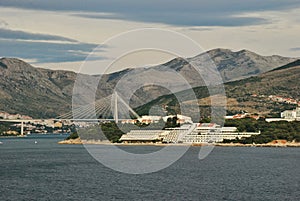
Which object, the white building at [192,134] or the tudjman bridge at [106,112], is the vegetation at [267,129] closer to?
the white building at [192,134]

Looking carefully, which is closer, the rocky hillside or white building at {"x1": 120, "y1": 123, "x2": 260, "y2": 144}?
white building at {"x1": 120, "y1": 123, "x2": 260, "y2": 144}

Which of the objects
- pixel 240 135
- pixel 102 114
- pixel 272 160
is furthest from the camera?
pixel 102 114

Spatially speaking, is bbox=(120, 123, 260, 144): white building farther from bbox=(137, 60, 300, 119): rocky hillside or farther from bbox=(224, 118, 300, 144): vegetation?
bbox=(137, 60, 300, 119): rocky hillside

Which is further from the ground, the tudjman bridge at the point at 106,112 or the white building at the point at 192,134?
the tudjman bridge at the point at 106,112

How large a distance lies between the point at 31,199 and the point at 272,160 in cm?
3285

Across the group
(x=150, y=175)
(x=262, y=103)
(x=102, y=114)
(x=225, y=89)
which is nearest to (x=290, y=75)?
(x=225, y=89)

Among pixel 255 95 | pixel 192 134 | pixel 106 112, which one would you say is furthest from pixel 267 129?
pixel 255 95

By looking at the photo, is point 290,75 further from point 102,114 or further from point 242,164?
point 242,164

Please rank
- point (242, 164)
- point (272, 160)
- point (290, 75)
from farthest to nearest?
point (290, 75) < point (272, 160) < point (242, 164)

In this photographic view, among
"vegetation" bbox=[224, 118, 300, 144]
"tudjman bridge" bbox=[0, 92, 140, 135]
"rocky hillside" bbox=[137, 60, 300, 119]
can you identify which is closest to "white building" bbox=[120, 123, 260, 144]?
"vegetation" bbox=[224, 118, 300, 144]

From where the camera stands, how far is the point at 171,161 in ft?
212

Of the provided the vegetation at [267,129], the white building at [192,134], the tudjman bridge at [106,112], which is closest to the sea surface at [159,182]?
the vegetation at [267,129]

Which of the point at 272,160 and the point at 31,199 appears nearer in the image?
the point at 31,199

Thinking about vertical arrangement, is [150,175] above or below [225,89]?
below
